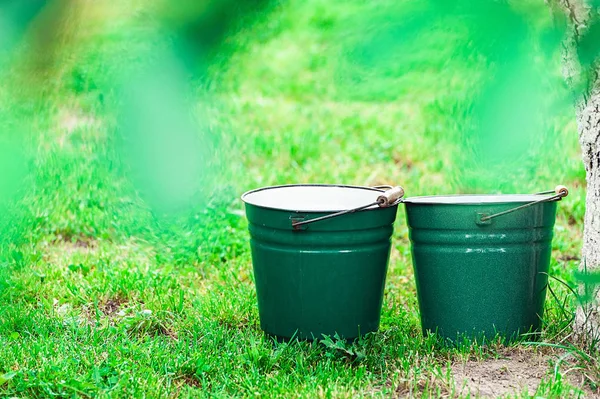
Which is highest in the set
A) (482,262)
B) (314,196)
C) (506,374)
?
(314,196)

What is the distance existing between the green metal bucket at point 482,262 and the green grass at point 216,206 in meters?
0.11

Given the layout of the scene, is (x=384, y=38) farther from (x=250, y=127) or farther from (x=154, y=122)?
(x=250, y=127)

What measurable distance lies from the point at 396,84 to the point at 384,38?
5.2 inches

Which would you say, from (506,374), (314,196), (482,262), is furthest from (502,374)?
(314,196)

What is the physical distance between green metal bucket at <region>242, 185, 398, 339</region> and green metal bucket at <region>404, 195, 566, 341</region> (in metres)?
0.19

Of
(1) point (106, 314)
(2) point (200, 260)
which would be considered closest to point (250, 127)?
(2) point (200, 260)

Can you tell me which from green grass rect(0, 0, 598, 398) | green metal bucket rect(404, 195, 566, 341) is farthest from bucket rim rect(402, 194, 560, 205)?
green grass rect(0, 0, 598, 398)

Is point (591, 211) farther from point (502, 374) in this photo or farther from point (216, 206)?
point (216, 206)

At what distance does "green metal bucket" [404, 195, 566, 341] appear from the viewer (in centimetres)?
307

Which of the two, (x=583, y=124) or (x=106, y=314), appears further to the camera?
(x=106, y=314)

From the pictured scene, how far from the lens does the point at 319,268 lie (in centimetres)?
299

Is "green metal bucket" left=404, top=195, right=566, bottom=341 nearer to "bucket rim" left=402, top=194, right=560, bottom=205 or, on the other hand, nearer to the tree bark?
"bucket rim" left=402, top=194, right=560, bottom=205

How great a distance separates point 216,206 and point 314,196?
5.76 feet

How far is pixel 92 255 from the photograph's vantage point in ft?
14.9
